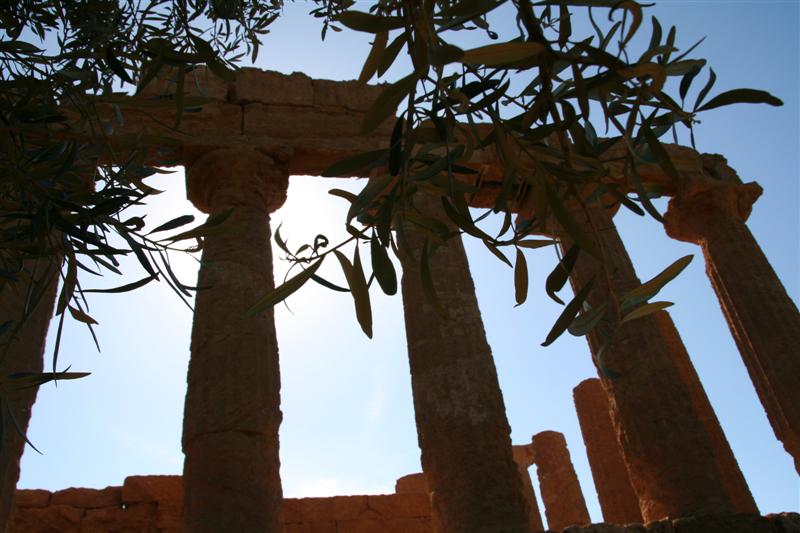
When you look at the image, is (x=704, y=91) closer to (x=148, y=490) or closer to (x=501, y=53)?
(x=501, y=53)

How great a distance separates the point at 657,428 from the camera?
853 centimetres

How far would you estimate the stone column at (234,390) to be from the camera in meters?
6.55

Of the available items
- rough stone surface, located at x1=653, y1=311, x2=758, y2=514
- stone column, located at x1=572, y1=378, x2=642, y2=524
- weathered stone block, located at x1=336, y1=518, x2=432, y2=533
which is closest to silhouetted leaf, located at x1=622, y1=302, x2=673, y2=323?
rough stone surface, located at x1=653, y1=311, x2=758, y2=514

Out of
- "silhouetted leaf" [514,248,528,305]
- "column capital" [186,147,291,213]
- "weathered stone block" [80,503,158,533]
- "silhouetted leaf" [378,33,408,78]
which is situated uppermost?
"column capital" [186,147,291,213]

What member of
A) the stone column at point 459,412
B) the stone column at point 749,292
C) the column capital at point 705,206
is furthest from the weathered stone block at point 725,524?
the column capital at point 705,206

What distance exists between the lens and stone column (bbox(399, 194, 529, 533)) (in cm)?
706

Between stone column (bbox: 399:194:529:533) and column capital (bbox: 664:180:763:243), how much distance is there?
16.3ft

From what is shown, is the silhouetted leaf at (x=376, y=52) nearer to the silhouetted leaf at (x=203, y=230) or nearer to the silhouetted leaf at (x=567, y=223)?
the silhouetted leaf at (x=567, y=223)

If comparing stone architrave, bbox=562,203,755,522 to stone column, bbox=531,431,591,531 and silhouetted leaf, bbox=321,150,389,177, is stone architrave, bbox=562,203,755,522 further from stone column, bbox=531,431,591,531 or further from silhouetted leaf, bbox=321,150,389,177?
stone column, bbox=531,431,591,531

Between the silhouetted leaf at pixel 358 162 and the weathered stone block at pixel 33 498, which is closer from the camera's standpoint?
the silhouetted leaf at pixel 358 162

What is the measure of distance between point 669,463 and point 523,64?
719 cm

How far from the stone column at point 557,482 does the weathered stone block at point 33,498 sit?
9.74m

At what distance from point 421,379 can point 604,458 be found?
760 centimetres

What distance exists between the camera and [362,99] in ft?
36.7
